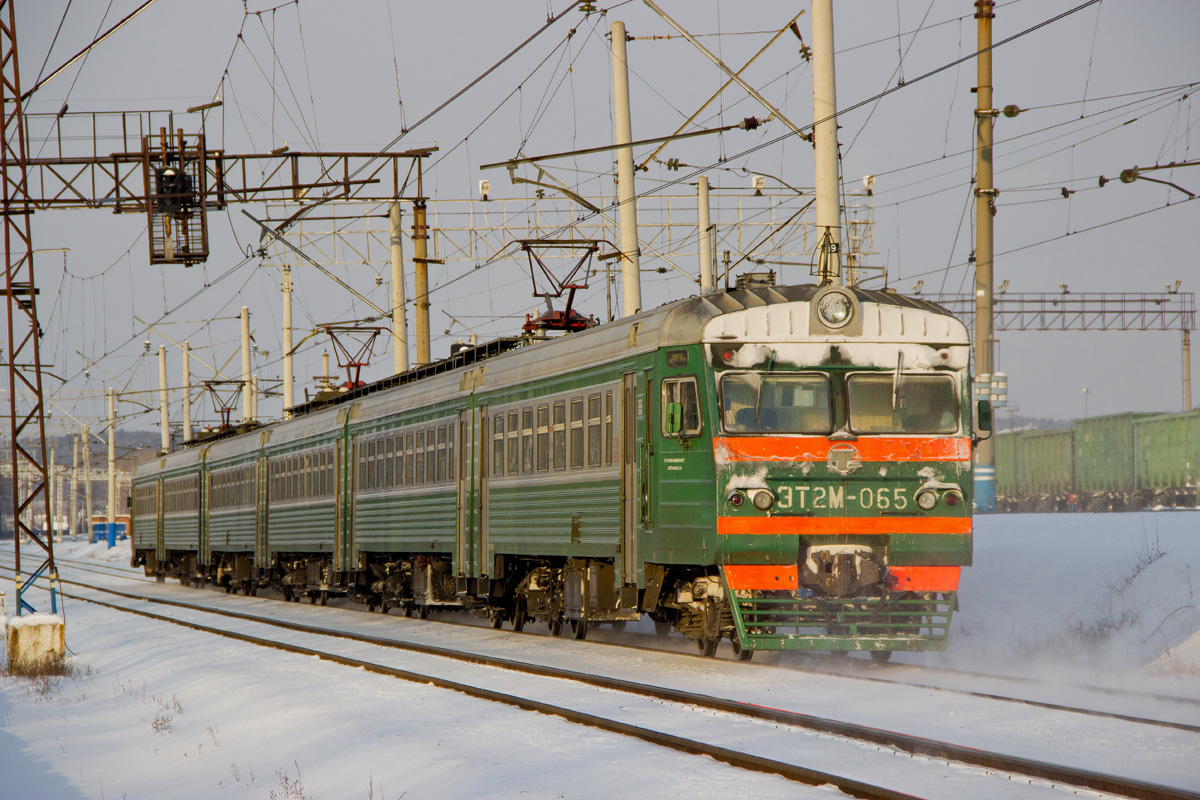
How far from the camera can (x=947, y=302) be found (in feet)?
186

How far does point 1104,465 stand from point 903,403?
3455 centimetres

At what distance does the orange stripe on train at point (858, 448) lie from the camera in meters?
13.0

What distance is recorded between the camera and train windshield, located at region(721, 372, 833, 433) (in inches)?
514

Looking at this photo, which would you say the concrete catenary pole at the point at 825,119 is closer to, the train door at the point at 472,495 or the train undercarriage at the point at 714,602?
the train undercarriage at the point at 714,602

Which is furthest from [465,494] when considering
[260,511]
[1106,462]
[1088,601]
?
[1106,462]

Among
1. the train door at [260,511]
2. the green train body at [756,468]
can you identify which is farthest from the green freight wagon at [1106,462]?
the green train body at [756,468]

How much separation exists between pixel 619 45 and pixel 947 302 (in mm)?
37277

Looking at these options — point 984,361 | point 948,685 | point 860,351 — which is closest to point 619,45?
point 984,361

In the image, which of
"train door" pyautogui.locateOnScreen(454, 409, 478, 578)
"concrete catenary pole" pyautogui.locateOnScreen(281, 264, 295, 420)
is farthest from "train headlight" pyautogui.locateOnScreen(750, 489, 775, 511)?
"concrete catenary pole" pyautogui.locateOnScreen(281, 264, 295, 420)

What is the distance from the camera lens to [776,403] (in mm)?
13219

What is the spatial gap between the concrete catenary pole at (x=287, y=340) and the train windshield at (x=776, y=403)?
1113 inches

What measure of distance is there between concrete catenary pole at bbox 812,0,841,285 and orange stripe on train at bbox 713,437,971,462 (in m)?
3.25

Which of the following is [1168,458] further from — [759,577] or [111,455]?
[111,455]

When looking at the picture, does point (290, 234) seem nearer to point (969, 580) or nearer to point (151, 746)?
point (969, 580)
